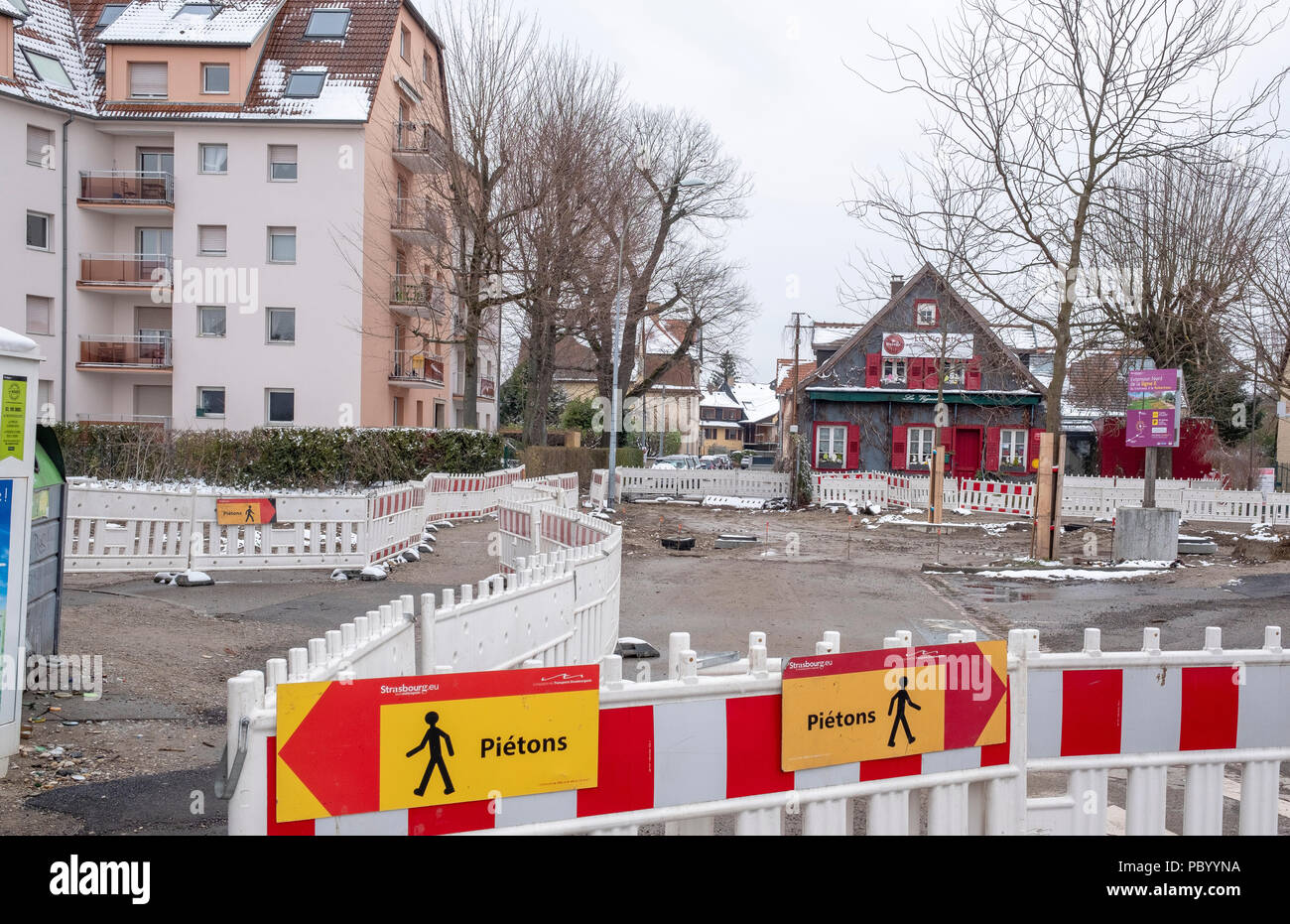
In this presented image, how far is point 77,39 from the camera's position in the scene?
37531 millimetres

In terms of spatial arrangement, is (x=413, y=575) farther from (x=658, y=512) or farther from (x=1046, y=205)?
(x=658, y=512)

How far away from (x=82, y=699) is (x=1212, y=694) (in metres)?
6.87

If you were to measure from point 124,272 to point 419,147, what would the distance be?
1057cm

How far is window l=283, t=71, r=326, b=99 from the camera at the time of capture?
119 ft

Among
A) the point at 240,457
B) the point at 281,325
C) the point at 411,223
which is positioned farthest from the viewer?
the point at 411,223

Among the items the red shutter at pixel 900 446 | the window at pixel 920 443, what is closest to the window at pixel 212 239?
the red shutter at pixel 900 446

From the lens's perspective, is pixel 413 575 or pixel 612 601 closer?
pixel 612 601

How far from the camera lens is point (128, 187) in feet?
117

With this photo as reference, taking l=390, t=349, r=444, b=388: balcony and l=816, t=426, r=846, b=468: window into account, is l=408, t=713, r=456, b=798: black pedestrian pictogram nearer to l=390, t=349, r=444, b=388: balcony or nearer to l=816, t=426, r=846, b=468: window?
l=390, t=349, r=444, b=388: balcony

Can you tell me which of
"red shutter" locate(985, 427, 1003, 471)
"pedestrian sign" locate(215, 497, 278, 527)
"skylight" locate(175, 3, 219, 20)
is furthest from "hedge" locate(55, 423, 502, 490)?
"red shutter" locate(985, 427, 1003, 471)

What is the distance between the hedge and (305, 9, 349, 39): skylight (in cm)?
1674

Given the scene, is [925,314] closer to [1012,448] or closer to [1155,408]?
[1012,448]

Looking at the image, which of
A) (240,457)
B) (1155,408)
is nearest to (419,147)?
(240,457)
